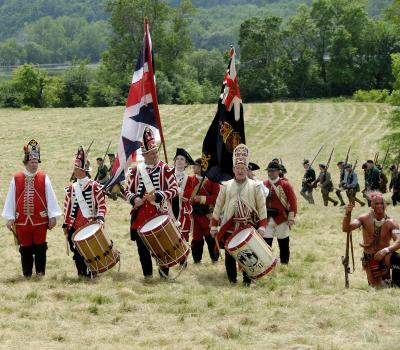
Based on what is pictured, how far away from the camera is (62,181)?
2667 cm

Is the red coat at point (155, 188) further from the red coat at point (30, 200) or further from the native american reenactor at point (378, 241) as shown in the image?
the native american reenactor at point (378, 241)

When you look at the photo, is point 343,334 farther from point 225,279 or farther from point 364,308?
point 225,279

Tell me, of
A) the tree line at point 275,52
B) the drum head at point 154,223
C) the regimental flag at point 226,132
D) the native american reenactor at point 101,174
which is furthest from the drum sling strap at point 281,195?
the tree line at point 275,52

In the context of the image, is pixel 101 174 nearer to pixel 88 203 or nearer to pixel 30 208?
pixel 88 203

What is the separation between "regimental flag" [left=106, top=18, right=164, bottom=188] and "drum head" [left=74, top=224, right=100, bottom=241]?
57.4 inches

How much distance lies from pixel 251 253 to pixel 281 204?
224 centimetres

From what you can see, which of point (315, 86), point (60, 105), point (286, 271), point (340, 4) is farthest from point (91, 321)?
point (340, 4)

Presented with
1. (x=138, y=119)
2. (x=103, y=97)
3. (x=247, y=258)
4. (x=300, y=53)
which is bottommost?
(x=247, y=258)

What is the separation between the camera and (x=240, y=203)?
1065 cm

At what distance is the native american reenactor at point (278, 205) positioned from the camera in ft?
40.3

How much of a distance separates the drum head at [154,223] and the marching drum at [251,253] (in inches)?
35.9

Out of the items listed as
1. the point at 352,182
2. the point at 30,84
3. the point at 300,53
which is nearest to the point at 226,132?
the point at 352,182

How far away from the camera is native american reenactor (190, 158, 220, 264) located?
12.7m

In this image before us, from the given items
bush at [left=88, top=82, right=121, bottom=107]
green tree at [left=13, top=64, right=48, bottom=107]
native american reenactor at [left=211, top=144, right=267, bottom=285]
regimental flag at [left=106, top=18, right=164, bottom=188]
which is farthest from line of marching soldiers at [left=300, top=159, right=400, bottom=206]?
green tree at [left=13, top=64, right=48, bottom=107]
